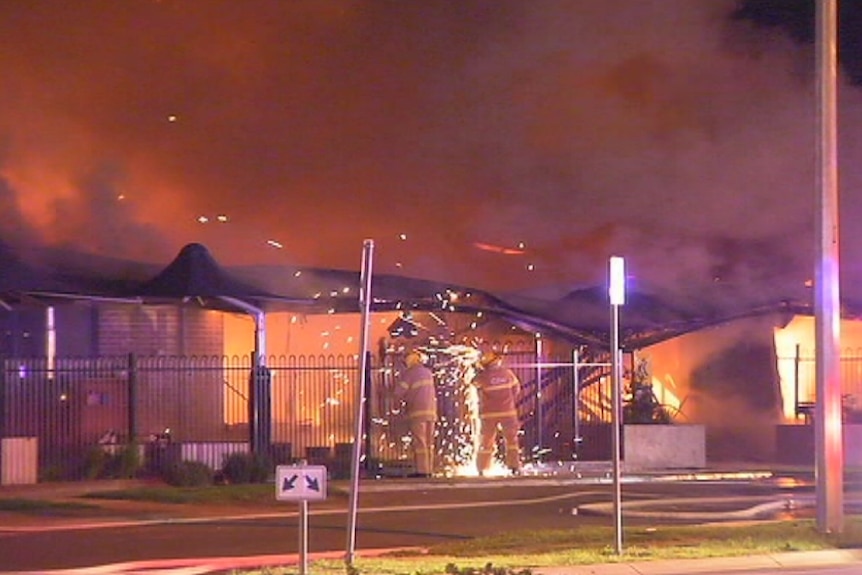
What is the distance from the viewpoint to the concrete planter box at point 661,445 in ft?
87.6

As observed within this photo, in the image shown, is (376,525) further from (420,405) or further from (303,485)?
(303,485)

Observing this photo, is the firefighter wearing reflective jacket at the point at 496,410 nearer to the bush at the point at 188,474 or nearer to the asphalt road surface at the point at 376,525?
the asphalt road surface at the point at 376,525

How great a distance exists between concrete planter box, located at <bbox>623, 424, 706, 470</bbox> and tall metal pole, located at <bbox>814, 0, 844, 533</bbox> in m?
10.5

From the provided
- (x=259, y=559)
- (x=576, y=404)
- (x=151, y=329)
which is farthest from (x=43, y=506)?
(x=576, y=404)

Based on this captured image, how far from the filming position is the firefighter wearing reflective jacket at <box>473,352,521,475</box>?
25094 mm

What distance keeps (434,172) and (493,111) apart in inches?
70.1

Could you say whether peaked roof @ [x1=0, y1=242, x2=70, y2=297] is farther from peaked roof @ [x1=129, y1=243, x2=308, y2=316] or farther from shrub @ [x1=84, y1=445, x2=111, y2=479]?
shrub @ [x1=84, y1=445, x2=111, y2=479]

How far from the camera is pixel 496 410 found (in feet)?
82.6

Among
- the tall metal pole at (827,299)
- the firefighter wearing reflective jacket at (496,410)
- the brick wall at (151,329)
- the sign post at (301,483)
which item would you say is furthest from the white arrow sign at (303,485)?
the brick wall at (151,329)

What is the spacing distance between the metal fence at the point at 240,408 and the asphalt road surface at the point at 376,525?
300 cm

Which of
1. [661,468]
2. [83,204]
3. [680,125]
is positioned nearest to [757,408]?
[661,468]

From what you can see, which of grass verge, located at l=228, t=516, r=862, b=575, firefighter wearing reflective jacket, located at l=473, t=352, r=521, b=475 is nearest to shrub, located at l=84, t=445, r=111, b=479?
firefighter wearing reflective jacket, located at l=473, t=352, r=521, b=475

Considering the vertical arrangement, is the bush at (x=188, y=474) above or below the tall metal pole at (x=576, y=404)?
below

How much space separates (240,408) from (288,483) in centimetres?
1600
